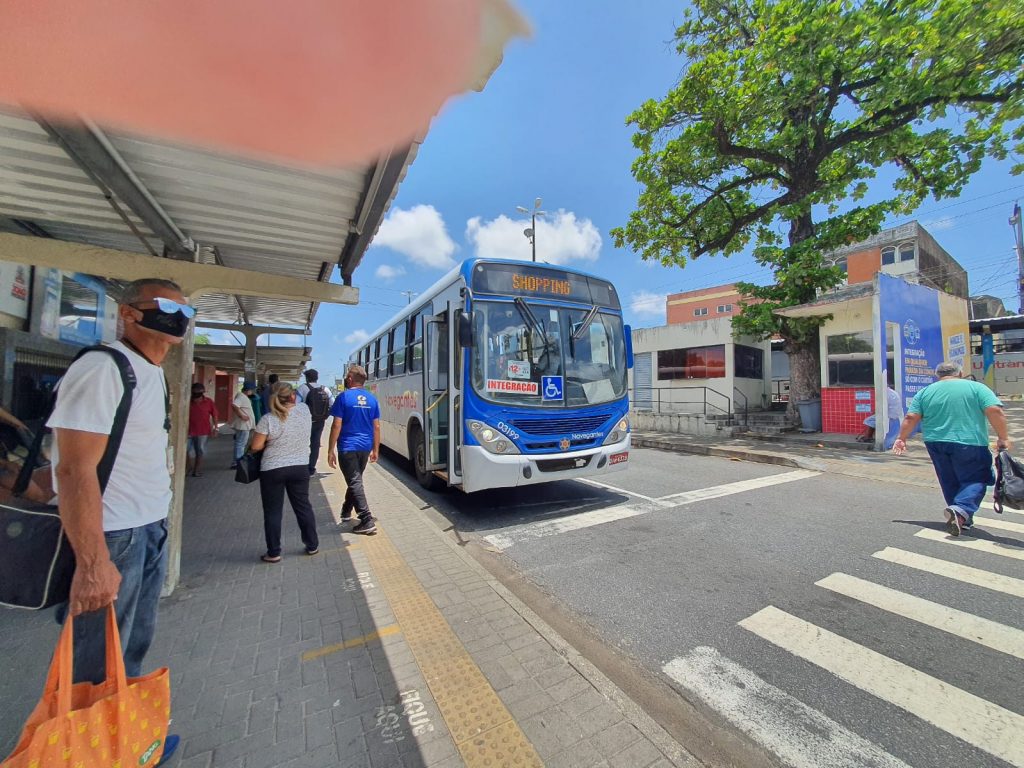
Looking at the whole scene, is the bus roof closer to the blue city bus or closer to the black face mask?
the blue city bus

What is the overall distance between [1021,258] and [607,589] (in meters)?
40.5

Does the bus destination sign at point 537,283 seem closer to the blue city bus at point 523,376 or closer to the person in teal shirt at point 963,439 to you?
the blue city bus at point 523,376

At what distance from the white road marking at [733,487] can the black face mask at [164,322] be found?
6.19 m

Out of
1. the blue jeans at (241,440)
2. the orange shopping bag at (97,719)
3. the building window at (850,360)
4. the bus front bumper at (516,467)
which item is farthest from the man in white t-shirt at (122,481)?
the building window at (850,360)

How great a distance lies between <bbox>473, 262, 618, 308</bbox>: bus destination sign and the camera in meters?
5.87

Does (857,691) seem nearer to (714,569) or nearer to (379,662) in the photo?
(714,569)

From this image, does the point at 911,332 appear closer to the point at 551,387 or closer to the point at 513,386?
the point at 551,387

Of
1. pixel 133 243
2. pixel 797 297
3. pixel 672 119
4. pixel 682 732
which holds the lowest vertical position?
pixel 682 732

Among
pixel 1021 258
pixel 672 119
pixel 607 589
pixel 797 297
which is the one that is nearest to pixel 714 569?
pixel 607 589

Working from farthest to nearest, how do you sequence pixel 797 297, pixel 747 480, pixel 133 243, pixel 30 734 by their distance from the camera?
pixel 797 297, pixel 747 480, pixel 133 243, pixel 30 734

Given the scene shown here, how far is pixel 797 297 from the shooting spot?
12.9 m

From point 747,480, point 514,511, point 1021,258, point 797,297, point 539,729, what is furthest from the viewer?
point 1021,258

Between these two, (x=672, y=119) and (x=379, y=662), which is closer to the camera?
(x=379, y=662)

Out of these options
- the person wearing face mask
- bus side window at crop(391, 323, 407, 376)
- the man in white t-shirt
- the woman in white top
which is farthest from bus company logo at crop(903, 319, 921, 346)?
the person wearing face mask
